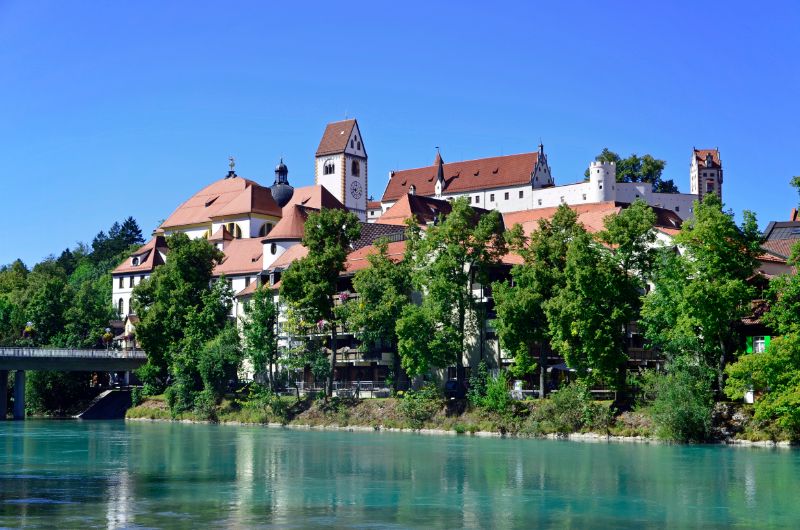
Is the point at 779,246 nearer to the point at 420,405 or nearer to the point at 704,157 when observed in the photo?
the point at 420,405

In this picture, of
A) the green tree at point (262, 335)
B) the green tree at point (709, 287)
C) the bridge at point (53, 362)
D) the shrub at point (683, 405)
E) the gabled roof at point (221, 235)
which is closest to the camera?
the shrub at point (683, 405)

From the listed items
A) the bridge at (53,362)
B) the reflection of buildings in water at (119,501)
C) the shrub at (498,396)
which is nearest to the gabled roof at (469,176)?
the bridge at (53,362)

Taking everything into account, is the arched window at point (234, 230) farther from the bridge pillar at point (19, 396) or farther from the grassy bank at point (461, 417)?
the bridge pillar at point (19, 396)

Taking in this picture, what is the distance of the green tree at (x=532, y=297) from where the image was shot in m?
70.8

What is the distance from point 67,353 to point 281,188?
54.3m

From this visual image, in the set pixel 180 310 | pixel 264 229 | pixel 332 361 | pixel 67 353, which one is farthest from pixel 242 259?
pixel 332 361

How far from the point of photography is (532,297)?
70.4 meters

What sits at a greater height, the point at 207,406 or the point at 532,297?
the point at 532,297

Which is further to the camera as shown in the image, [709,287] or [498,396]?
[498,396]

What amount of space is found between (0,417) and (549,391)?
4834 centimetres

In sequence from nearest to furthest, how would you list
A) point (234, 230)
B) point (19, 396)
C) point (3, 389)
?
point (19, 396) < point (3, 389) < point (234, 230)

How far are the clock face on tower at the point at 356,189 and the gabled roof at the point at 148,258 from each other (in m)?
35.1

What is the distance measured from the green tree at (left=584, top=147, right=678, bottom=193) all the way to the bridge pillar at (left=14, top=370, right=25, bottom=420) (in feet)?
294

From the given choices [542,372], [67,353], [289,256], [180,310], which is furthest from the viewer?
[289,256]
